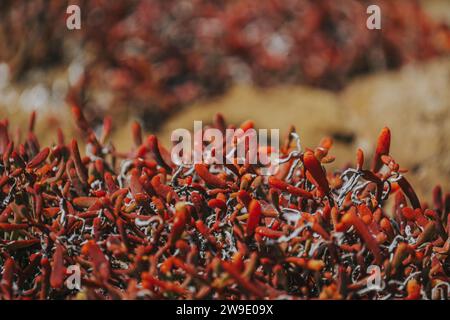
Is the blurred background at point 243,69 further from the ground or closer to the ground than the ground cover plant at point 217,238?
further from the ground

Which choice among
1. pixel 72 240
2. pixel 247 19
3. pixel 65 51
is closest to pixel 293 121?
pixel 247 19

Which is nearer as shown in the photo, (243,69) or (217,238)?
(217,238)

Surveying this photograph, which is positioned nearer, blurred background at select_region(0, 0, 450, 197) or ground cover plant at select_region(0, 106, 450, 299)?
ground cover plant at select_region(0, 106, 450, 299)

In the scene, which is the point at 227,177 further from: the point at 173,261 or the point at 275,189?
the point at 173,261

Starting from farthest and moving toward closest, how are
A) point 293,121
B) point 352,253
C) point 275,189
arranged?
point 293,121, point 275,189, point 352,253

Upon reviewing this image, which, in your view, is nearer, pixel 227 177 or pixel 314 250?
pixel 314 250

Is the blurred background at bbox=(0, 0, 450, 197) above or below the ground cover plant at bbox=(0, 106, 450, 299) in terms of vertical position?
above

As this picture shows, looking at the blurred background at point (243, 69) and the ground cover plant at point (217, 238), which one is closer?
the ground cover plant at point (217, 238)
